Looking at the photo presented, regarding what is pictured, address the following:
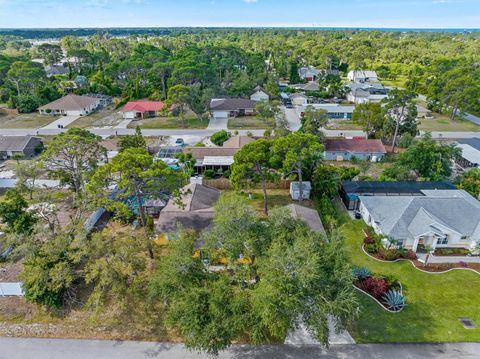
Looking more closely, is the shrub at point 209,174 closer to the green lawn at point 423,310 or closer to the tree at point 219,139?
the tree at point 219,139

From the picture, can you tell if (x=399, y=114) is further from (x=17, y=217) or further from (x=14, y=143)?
(x=14, y=143)

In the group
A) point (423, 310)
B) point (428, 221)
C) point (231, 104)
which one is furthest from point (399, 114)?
point (231, 104)

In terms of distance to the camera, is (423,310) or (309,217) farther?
(309,217)

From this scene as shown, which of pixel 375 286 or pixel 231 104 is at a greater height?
pixel 231 104

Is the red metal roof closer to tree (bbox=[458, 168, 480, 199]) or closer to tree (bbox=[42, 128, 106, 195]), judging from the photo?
tree (bbox=[42, 128, 106, 195])

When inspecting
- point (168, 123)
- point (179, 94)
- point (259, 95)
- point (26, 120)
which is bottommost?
point (26, 120)

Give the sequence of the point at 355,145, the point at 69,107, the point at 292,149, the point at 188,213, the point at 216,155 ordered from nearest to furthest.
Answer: the point at 188,213 < the point at 292,149 < the point at 216,155 < the point at 355,145 < the point at 69,107

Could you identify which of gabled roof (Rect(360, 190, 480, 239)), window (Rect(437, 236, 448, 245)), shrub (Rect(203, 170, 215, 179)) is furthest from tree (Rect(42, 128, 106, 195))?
window (Rect(437, 236, 448, 245))
